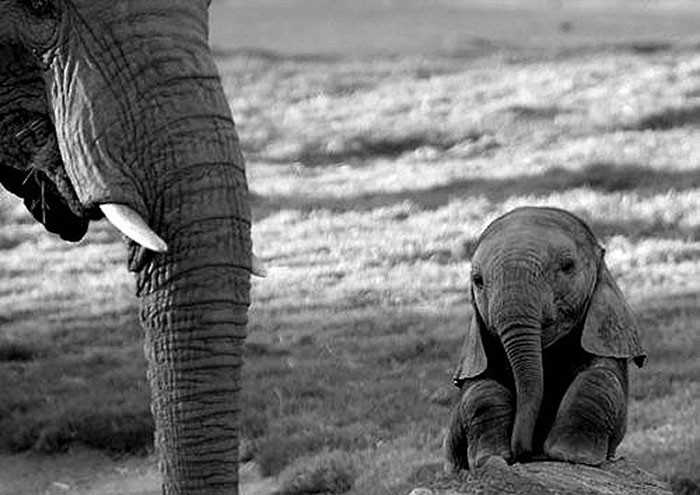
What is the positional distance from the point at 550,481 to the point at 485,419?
62 cm

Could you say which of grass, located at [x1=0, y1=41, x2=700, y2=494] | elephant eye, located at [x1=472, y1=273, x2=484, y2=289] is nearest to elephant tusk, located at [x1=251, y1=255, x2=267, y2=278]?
elephant eye, located at [x1=472, y1=273, x2=484, y2=289]

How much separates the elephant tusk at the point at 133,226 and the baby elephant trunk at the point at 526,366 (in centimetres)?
159

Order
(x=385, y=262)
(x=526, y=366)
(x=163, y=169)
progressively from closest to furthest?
(x=163, y=169) → (x=526, y=366) → (x=385, y=262)

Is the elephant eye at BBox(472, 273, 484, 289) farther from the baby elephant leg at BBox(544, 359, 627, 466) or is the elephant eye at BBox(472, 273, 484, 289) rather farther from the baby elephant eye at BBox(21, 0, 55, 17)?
the baby elephant eye at BBox(21, 0, 55, 17)

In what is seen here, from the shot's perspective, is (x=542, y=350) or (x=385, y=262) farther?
(x=385, y=262)

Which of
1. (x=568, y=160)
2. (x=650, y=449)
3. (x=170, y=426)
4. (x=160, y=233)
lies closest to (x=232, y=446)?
(x=170, y=426)

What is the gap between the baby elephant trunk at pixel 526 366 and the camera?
6223 mm

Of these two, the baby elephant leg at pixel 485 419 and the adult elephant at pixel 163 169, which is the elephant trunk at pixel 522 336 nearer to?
the baby elephant leg at pixel 485 419

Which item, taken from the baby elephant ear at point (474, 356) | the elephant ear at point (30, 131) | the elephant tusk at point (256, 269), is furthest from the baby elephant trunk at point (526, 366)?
the elephant ear at point (30, 131)

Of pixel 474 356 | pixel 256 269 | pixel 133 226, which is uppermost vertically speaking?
pixel 133 226

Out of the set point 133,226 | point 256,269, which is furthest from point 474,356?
point 133,226

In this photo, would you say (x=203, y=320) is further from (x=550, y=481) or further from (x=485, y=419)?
(x=485, y=419)

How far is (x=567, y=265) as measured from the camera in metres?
6.49

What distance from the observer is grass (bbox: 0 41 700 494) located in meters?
9.29
